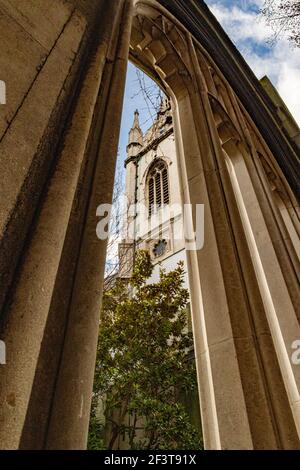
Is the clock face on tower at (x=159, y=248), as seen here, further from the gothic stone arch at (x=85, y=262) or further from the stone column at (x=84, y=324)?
the stone column at (x=84, y=324)

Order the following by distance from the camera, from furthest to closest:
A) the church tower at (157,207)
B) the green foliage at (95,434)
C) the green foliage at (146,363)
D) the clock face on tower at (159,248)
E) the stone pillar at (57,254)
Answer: the clock face on tower at (159,248) → the church tower at (157,207) → the green foliage at (146,363) → the green foliage at (95,434) → the stone pillar at (57,254)

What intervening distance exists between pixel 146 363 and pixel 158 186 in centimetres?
997

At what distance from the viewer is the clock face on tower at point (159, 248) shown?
46.0ft

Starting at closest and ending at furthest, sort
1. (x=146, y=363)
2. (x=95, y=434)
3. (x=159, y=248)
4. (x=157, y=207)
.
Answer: (x=95, y=434) → (x=146, y=363) → (x=159, y=248) → (x=157, y=207)

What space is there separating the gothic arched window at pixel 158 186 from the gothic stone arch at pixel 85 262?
1299 centimetres

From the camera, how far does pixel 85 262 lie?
0.85 metres

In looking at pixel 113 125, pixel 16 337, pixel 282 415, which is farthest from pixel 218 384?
pixel 113 125

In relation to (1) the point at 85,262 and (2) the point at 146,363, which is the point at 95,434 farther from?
(1) the point at 85,262

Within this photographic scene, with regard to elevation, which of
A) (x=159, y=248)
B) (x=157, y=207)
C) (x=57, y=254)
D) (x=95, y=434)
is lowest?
(x=57, y=254)

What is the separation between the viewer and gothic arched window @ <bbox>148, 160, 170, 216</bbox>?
15392 millimetres

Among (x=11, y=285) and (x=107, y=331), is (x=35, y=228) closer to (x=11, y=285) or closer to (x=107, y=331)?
(x=11, y=285)

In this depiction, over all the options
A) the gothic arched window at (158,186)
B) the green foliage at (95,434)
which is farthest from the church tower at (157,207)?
the green foliage at (95,434)

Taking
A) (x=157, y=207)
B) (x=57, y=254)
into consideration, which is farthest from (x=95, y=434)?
(x=157, y=207)

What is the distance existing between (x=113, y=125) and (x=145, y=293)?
7.31 metres
